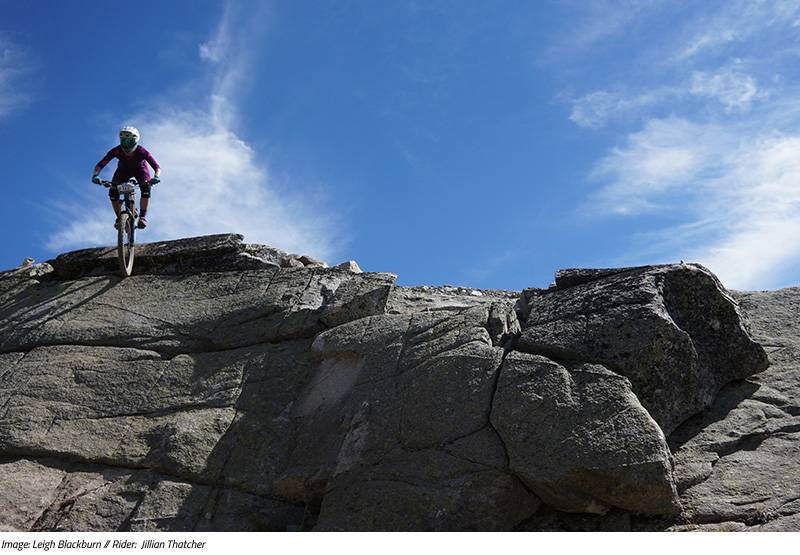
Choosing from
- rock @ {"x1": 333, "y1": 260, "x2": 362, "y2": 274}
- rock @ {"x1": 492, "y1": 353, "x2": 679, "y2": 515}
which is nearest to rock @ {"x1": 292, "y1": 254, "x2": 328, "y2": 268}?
rock @ {"x1": 333, "y1": 260, "x2": 362, "y2": 274}

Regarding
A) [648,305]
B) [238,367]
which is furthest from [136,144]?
[648,305]

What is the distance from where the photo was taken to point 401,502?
780cm

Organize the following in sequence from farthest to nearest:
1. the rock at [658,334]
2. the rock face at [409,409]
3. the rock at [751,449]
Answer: the rock at [658,334] → the rock face at [409,409] → the rock at [751,449]

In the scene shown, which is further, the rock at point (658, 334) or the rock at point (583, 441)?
the rock at point (658, 334)

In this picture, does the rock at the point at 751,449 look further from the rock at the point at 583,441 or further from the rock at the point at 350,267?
the rock at the point at 350,267

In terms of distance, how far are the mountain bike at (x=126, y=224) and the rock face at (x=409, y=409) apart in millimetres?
1433

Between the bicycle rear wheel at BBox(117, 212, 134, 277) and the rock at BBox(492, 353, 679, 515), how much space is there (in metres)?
7.90

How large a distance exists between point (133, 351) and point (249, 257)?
2.46m

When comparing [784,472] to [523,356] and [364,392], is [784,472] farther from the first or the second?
[364,392]

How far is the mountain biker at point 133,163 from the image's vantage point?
14.2m

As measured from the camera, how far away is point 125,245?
547 inches

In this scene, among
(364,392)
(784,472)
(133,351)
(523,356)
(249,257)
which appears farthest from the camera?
(249,257)

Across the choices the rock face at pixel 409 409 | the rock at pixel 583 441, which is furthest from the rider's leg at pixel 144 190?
the rock at pixel 583 441

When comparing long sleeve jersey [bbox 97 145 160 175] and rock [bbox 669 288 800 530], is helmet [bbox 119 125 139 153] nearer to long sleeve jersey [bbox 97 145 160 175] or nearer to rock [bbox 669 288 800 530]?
long sleeve jersey [bbox 97 145 160 175]
